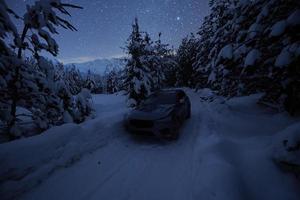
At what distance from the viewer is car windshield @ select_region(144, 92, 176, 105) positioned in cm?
796

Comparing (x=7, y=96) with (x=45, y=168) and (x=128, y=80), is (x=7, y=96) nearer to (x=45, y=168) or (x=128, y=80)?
(x=45, y=168)

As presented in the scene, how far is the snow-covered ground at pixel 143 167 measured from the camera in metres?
3.40

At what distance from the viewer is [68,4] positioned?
4.16 m

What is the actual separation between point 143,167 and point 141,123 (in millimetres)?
1990

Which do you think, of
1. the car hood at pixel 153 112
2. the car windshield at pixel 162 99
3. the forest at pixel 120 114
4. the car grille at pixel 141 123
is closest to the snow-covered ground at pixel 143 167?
the forest at pixel 120 114

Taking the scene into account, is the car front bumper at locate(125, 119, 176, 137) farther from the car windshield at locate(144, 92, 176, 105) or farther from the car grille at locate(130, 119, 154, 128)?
the car windshield at locate(144, 92, 176, 105)

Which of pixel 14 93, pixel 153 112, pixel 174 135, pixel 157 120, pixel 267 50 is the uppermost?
pixel 267 50

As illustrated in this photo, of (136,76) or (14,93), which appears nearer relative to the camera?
(14,93)

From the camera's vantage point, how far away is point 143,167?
15.5 feet

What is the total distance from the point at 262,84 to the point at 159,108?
4158 mm

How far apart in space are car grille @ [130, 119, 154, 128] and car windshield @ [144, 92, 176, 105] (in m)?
1.71

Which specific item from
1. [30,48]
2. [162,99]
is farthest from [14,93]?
[162,99]

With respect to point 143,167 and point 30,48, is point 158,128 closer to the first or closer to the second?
point 143,167

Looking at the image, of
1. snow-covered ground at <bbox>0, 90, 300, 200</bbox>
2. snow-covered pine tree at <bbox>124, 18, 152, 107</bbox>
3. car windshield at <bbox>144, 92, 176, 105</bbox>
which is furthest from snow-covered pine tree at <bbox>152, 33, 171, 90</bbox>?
snow-covered ground at <bbox>0, 90, 300, 200</bbox>
